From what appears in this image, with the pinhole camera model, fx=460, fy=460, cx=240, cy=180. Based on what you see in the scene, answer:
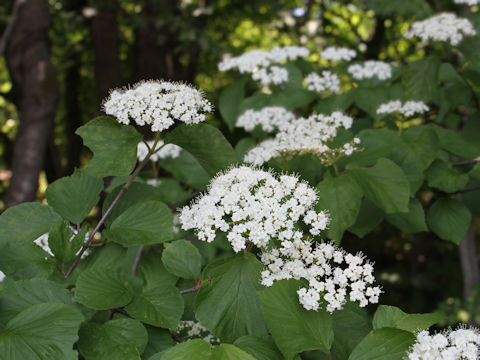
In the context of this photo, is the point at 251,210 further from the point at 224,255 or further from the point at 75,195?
the point at 75,195

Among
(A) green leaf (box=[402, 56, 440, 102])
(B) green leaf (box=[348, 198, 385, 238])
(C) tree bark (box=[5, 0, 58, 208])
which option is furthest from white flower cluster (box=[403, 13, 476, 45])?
(C) tree bark (box=[5, 0, 58, 208])

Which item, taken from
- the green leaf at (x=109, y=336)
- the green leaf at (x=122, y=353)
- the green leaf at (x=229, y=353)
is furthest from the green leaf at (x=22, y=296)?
the green leaf at (x=229, y=353)

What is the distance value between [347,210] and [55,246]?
892mm

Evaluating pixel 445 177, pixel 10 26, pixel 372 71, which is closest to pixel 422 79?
pixel 372 71

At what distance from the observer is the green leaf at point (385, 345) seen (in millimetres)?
972

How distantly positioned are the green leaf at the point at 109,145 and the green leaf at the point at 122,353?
47cm

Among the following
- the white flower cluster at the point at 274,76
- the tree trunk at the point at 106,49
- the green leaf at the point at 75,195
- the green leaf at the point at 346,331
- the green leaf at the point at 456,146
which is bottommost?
the tree trunk at the point at 106,49

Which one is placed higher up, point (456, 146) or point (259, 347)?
point (259, 347)

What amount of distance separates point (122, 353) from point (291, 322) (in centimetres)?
38

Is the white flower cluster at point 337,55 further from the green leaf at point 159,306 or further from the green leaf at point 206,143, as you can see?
the green leaf at point 159,306

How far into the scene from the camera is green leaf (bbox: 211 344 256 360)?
36.4 inches

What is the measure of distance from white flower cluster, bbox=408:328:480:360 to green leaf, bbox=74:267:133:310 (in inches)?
27.1

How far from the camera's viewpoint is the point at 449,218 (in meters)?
1.92

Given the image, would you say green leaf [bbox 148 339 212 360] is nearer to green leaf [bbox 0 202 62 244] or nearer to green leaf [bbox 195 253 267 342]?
green leaf [bbox 195 253 267 342]
